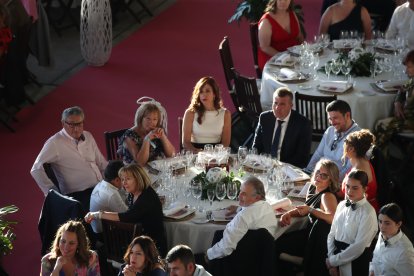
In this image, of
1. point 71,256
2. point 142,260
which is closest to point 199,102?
point 71,256

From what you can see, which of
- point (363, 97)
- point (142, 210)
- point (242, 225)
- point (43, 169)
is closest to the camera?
point (242, 225)

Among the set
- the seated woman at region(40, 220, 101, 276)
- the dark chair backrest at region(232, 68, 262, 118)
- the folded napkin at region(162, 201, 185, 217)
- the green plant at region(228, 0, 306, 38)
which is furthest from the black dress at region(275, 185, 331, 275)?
the green plant at region(228, 0, 306, 38)

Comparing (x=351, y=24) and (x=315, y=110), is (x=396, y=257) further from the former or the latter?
(x=351, y=24)

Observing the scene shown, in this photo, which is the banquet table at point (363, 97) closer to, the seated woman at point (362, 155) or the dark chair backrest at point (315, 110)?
the dark chair backrest at point (315, 110)

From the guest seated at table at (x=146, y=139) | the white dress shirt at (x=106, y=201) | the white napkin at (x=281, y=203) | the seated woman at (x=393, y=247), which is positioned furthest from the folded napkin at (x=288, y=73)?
the seated woman at (x=393, y=247)

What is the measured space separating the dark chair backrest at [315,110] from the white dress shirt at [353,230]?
6.89ft

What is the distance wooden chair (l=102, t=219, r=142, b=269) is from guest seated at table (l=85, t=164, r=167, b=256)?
0.13m

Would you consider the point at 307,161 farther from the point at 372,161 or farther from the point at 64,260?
the point at 64,260

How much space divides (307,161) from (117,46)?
5.25m

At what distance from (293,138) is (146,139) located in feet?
3.95

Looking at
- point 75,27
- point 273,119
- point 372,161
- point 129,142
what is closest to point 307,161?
point 273,119

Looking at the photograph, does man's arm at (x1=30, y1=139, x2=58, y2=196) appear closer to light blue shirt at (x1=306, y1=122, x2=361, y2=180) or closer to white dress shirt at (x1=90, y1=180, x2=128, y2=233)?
white dress shirt at (x1=90, y1=180, x2=128, y2=233)

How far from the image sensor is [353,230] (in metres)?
5.80

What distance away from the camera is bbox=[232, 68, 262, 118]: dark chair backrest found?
28.0 feet
